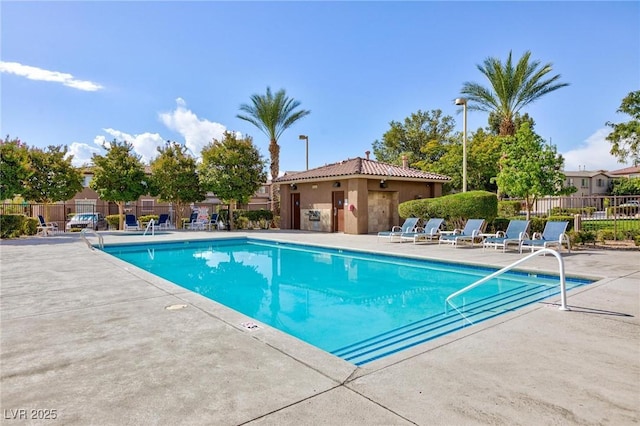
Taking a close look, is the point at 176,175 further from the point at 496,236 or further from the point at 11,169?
the point at 496,236

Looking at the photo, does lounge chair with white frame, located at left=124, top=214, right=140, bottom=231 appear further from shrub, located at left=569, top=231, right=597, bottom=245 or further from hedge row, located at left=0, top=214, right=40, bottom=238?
shrub, located at left=569, top=231, right=597, bottom=245

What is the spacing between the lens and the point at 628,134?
20.8 m

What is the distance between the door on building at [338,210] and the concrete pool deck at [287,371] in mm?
15941

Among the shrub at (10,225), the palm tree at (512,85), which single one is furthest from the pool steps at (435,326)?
the palm tree at (512,85)

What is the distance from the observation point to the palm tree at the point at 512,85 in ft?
77.8

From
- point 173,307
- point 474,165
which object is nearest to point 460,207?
point 173,307

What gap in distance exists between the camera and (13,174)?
17.9 meters

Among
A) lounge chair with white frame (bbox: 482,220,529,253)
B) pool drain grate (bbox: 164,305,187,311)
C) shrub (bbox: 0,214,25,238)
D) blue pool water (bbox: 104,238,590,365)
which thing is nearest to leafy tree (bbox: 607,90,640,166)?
lounge chair with white frame (bbox: 482,220,529,253)

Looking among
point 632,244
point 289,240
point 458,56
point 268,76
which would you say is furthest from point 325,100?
point 632,244

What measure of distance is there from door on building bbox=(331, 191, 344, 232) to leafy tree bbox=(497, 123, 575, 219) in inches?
324

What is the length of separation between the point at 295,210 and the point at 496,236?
13599mm

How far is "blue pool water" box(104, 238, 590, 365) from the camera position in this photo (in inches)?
228

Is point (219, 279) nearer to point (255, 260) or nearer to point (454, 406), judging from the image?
point (255, 260)

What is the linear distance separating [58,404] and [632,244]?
646 inches
